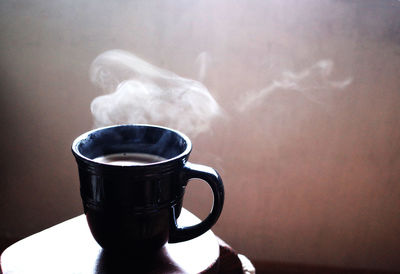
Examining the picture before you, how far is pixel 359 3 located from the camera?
4.02ft

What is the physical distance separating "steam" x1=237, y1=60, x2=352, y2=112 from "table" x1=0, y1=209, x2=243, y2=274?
0.76 metres

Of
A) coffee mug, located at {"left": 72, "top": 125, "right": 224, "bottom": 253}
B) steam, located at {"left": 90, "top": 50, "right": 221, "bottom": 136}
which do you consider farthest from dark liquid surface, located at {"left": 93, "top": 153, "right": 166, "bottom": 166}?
steam, located at {"left": 90, "top": 50, "right": 221, "bottom": 136}

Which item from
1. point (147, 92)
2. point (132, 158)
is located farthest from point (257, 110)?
point (132, 158)

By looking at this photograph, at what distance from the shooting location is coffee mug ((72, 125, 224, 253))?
0.54 meters

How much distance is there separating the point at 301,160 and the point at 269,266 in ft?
1.74

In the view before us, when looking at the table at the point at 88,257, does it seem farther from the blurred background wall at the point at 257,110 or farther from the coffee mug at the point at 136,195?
the blurred background wall at the point at 257,110

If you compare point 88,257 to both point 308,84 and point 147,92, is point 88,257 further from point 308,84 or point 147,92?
point 308,84

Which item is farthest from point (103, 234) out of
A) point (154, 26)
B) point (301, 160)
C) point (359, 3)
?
point (359, 3)

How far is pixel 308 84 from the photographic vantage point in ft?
4.31

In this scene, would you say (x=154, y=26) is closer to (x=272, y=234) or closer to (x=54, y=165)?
(x=54, y=165)

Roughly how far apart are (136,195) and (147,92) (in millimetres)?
827

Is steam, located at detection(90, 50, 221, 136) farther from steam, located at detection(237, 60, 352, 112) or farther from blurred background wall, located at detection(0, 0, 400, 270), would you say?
steam, located at detection(237, 60, 352, 112)

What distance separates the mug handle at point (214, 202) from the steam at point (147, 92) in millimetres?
741

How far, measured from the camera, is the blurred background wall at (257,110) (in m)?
1.26
